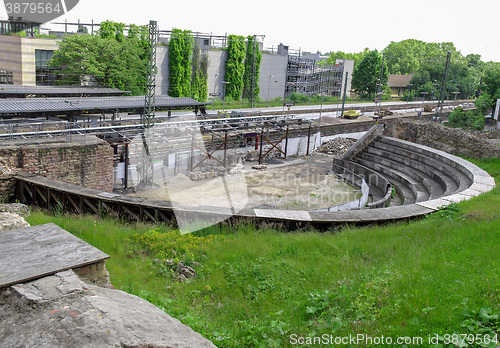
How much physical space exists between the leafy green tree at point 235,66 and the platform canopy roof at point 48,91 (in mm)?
24323

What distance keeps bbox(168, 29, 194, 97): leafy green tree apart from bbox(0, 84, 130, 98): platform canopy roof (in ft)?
51.6

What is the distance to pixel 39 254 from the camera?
5.79 meters

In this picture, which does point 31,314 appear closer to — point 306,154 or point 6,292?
point 6,292

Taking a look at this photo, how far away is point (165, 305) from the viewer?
6.18m

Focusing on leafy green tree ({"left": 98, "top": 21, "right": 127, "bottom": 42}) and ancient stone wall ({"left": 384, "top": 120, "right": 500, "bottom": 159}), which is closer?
ancient stone wall ({"left": 384, "top": 120, "right": 500, "bottom": 159})

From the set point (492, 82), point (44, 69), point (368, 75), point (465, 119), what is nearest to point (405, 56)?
point (368, 75)

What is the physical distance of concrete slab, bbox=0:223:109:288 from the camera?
17.1 feet

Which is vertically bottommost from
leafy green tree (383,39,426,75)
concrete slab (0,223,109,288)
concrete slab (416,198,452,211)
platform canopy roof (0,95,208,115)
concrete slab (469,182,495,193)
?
concrete slab (416,198,452,211)

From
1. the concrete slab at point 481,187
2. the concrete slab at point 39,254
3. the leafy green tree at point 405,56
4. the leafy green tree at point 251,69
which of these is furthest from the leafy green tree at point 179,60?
the leafy green tree at point 405,56

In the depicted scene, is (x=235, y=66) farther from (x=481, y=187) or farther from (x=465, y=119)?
(x=481, y=187)

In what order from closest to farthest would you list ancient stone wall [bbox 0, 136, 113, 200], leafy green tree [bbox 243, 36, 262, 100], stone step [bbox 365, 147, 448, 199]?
ancient stone wall [bbox 0, 136, 113, 200]
stone step [bbox 365, 147, 448, 199]
leafy green tree [bbox 243, 36, 262, 100]

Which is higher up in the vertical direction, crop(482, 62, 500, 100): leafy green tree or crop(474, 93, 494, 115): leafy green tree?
crop(482, 62, 500, 100): leafy green tree

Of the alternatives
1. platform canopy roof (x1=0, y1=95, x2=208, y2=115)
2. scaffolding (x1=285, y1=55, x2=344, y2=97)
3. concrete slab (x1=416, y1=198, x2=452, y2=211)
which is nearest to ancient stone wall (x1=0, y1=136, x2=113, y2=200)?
platform canopy roof (x1=0, y1=95, x2=208, y2=115)

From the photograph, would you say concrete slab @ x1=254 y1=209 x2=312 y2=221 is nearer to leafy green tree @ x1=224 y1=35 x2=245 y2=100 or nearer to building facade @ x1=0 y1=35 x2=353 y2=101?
building facade @ x1=0 y1=35 x2=353 y2=101
